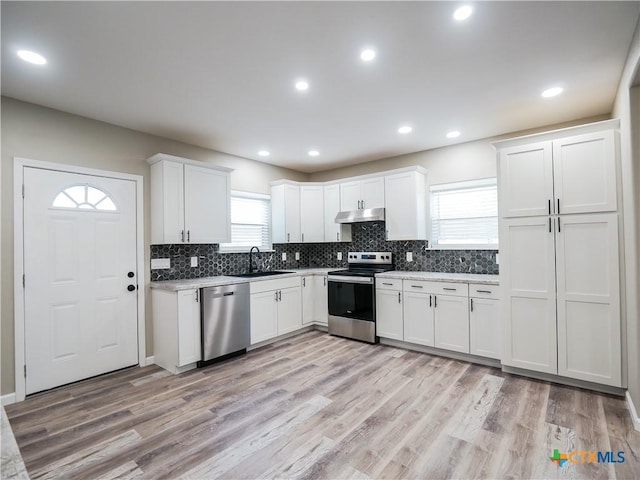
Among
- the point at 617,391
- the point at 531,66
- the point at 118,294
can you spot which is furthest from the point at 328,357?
the point at 531,66

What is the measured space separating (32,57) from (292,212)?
345cm

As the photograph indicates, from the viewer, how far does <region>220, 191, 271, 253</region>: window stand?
15.7ft

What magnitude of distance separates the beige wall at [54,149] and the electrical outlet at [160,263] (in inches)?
2.9

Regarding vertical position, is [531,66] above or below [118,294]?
above

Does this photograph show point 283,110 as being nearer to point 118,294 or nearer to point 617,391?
point 118,294

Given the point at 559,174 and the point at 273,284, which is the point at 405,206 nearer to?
the point at 559,174

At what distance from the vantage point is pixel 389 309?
4227 mm

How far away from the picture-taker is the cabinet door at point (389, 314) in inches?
163

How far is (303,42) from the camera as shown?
7.18 feet

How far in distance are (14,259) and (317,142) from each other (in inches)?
130

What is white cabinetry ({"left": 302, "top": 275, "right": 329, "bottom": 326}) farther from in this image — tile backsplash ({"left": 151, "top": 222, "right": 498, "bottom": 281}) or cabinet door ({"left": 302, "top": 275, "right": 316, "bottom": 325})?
tile backsplash ({"left": 151, "top": 222, "right": 498, "bottom": 281})

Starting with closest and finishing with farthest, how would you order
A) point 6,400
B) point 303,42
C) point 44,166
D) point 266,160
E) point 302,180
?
point 303,42
point 6,400
point 44,166
point 266,160
point 302,180

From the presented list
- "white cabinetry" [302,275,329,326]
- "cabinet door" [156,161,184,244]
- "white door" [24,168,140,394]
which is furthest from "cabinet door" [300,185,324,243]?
"white door" [24,168,140,394]

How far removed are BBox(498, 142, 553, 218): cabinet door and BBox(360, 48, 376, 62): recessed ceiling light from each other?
177 cm
